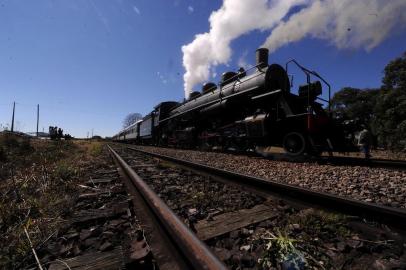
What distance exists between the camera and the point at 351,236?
213 centimetres

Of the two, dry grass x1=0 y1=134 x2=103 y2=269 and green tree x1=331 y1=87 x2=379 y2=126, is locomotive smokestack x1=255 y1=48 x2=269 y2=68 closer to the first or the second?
dry grass x1=0 y1=134 x2=103 y2=269

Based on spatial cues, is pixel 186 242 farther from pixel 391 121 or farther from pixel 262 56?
pixel 391 121

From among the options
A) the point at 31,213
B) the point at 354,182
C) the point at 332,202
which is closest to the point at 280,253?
the point at 332,202

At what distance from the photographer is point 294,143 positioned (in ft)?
27.8

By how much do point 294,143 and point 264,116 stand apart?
132cm

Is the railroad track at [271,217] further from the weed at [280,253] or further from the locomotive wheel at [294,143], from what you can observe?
the locomotive wheel at [294,143]

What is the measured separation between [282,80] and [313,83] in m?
1.45

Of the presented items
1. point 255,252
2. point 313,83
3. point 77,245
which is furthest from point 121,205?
point 313,83

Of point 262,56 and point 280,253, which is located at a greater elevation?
point 262,56

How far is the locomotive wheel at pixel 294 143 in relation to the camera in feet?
26.6

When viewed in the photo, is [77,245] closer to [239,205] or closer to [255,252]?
[255,252]

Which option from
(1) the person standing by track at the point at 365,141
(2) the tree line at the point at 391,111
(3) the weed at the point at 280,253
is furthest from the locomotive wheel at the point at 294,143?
(2) the tree line at the point at 391,111

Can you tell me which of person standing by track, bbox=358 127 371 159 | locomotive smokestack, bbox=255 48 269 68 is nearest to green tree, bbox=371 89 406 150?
person standing by track, bbox=358 127 371 159

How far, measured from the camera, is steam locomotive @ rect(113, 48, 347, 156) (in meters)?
8.12
